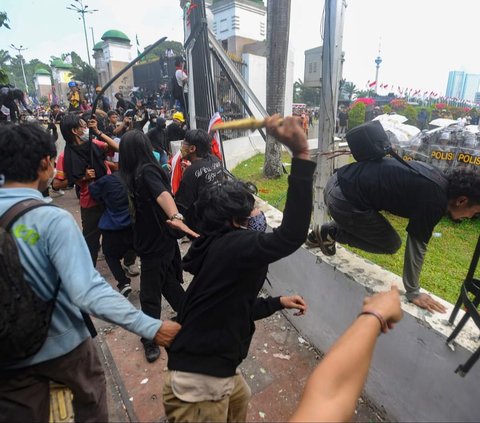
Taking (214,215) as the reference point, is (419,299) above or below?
below

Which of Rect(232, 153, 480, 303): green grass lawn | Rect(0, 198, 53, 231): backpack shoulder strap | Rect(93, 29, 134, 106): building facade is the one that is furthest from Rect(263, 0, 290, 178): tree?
Rect(93, 29, 134, 106): building facade

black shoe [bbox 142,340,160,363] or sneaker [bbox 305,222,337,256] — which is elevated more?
sneaker [bbox 305,222,337,256]

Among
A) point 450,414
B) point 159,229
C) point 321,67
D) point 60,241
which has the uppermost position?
point 321,67

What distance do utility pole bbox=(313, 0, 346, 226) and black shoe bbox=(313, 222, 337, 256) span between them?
0.57 m

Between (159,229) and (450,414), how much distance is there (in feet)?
7.46

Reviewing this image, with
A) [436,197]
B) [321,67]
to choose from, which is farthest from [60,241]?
[321,67]

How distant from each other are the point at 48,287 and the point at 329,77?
8.67 ft

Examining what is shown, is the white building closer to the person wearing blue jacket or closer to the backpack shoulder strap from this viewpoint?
the person wearing blue jacket

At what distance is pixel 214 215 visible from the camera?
59.2 inches

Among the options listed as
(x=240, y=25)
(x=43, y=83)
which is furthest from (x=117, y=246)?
(x=43, y=83)

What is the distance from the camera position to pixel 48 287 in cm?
143

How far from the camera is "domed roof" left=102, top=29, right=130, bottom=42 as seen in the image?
29969 millimetres

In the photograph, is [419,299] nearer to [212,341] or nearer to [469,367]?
[469,367]

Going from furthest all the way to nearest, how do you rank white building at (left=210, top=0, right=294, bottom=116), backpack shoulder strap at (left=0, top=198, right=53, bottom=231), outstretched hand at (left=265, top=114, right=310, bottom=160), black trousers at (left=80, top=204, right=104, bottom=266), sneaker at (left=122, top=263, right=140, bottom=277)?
white building at (left=210, top=0, right=294, bottom=116), sneaker at (left=122, top=263, right=140, bottom=277), black trousers at (left=80, top=204, right=104, bottom=266), backpack shoulder strap at (left=0, top=198, right=53, bottom=231), outstretched hand at (left=265, top=114, right=310, bottom=160)
